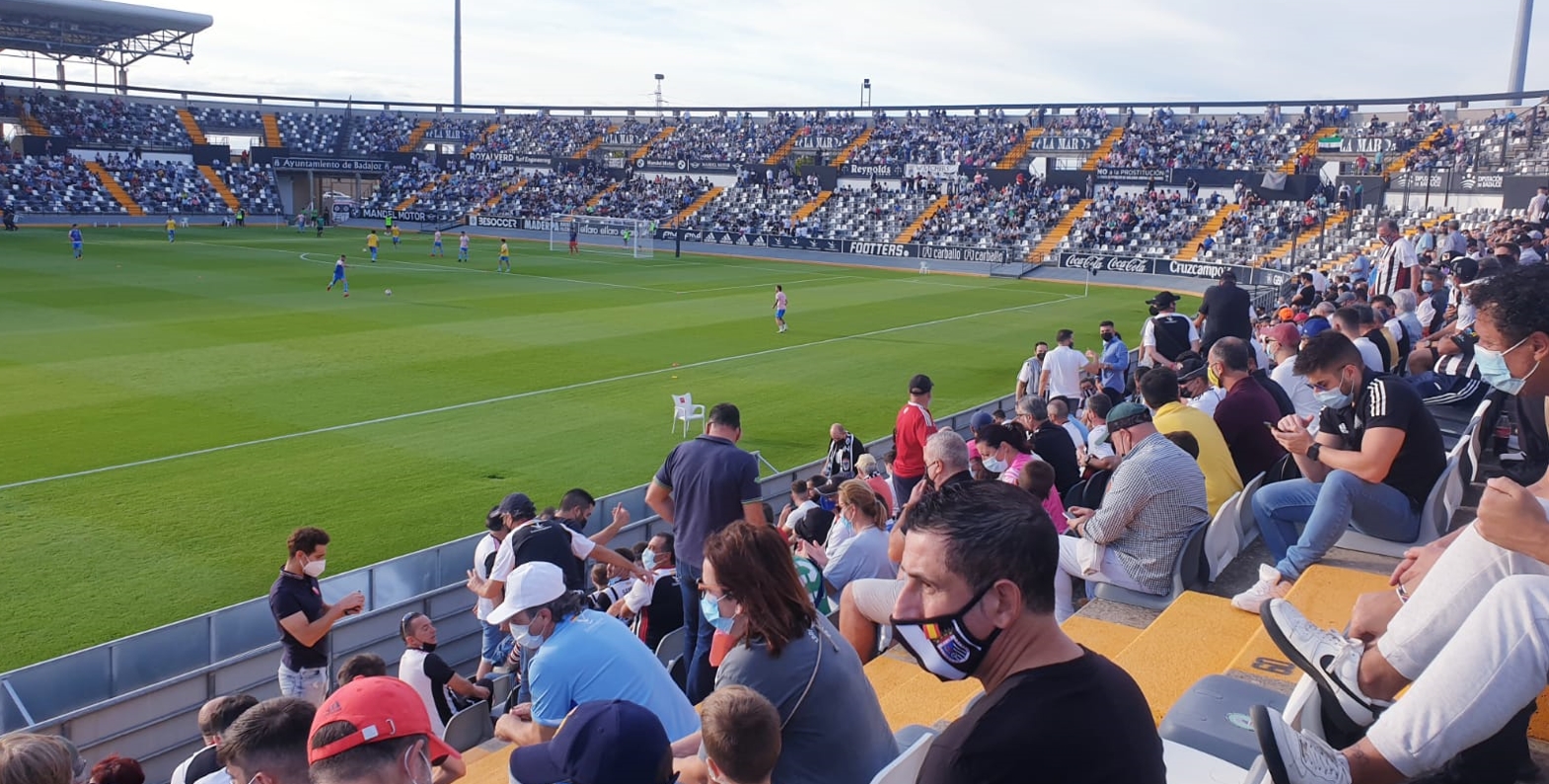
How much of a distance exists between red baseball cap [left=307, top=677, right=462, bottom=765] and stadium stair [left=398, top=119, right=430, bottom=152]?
8431cm

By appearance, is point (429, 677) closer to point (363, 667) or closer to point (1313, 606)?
point (363, 667)

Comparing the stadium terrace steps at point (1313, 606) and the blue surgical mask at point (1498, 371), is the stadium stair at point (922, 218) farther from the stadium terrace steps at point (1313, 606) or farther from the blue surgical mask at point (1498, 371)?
the blue surgical mask at point (1498, 371)

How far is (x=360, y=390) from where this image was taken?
2084 centimetres

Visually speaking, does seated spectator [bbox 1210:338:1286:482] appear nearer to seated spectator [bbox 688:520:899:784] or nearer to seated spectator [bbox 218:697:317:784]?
seated spectator [bbox 688:520:899:784]

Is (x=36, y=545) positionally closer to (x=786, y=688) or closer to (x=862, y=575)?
(x=862, y=575)

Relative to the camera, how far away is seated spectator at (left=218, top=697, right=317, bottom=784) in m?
3.68

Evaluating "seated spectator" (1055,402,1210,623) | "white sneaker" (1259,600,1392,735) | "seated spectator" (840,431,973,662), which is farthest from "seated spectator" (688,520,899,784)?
"seated spectator" (1055,402,1210,623)

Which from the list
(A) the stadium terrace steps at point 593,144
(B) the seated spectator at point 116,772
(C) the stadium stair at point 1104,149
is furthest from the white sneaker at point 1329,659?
(A) the stadium terrace steps at point 593,144

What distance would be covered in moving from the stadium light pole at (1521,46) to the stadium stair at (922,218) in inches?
1061

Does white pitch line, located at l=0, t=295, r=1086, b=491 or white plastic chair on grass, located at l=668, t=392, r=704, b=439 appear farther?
white plastic chair on grass, located at l=668, t=392, r=704, b=439

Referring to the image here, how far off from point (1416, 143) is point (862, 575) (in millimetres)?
55203

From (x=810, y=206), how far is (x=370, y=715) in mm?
63090

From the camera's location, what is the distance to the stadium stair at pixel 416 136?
82062 millimetres

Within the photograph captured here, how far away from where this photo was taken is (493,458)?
16.4 metres
